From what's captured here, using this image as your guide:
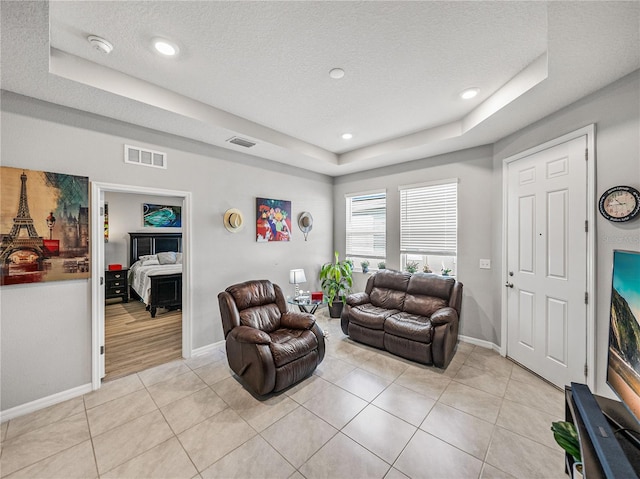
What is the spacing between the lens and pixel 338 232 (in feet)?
17.9

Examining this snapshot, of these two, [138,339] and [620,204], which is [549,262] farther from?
[138,339]

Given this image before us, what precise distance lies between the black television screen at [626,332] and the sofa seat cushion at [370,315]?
83.3 inches

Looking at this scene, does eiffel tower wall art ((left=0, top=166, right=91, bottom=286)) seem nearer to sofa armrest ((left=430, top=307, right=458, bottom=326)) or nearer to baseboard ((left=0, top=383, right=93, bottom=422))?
baseboard ((left=0, top=383, right=93, bottom=422))

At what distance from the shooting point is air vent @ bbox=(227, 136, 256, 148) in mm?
3327

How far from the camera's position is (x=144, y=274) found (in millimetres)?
5309

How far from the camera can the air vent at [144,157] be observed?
2838 millimetres

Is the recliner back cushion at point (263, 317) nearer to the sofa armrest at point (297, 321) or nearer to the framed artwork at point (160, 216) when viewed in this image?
the sofa armrest at point (297, 321)

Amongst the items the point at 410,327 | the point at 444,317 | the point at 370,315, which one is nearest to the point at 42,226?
the point at 370,315

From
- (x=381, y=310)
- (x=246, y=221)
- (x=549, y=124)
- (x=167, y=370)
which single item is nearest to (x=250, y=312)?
(x=167, y=370)

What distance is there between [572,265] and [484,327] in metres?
1.49

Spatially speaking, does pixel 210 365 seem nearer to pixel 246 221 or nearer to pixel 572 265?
pixel 246 221

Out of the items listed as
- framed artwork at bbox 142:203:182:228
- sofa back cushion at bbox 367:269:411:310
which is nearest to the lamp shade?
sofa back cushion at bbox 367:269:411:310

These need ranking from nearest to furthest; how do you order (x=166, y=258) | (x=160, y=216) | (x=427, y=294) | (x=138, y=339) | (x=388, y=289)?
(x=427, y=294)
(x=138, y=339)
(x=388, y=289)
(x=166, y=258)
(x=160, y=216)

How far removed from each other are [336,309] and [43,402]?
3.82m
